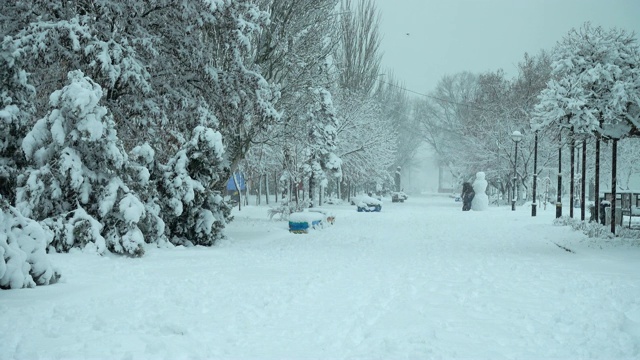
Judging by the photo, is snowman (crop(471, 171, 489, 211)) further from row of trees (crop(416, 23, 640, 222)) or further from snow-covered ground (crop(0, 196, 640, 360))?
snow-covered ground (crop(0, 196, 640, 360))

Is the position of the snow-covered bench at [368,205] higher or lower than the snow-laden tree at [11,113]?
lower

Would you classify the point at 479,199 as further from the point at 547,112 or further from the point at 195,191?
the point at 195,191

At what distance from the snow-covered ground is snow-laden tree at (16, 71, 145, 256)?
0.72m

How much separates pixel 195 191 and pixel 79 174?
3.58 meters

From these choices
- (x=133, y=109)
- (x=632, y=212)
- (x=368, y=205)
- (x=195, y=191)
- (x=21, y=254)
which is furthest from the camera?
(x=368, y=205)

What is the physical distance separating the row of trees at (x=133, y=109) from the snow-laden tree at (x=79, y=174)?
0.03 m

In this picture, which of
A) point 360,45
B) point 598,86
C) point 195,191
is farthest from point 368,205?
point 598,86

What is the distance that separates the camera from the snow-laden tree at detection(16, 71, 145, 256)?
34.8 feet

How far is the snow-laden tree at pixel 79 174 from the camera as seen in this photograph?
417 inches

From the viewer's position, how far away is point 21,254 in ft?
23.9

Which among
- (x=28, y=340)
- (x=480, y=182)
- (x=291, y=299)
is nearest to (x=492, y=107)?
(x=480, y=182)

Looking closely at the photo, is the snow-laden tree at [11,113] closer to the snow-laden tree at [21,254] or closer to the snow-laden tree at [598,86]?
the snow-laden tree at [21,254]

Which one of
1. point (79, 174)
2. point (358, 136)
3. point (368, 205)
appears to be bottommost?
point (368, 205)

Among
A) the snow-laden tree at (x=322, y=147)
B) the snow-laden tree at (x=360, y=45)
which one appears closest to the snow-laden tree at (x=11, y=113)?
the snow-laden tree at (x=322, y=147)
